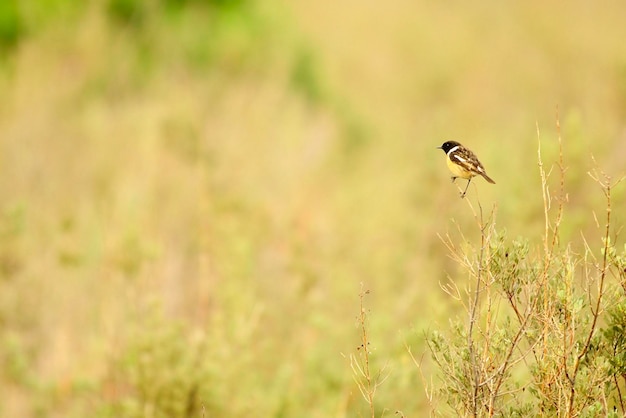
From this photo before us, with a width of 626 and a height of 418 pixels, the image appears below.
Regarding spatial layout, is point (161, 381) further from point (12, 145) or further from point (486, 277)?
point (12, 145)

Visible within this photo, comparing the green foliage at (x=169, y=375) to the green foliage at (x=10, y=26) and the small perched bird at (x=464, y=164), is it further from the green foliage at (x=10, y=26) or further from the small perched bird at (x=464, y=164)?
the green foliage at (x=10, y=26)

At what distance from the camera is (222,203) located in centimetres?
1452

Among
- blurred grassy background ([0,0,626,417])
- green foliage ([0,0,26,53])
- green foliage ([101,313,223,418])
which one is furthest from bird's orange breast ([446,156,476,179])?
green foliage ([0,0,26,53])

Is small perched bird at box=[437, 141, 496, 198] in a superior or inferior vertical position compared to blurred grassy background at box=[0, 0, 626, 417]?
inferior

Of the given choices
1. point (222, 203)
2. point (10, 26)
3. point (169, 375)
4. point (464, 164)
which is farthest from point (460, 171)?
point (10, 26)

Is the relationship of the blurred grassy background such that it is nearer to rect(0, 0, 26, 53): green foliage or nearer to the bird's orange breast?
rect(0, 0, 26, 53): green foliage

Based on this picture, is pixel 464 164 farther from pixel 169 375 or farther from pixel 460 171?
pixel 169 375

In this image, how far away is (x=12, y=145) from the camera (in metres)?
15.5

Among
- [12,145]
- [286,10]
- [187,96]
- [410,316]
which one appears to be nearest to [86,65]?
[187,96]

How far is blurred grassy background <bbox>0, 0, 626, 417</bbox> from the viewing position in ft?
32.0

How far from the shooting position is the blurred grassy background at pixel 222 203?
32.0 ft

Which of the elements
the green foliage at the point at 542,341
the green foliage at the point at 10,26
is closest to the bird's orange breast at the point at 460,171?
the green foliage at the point at 542,341

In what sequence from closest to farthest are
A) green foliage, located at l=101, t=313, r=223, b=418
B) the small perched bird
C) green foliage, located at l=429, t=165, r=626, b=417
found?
green foliage, located at l=429, t=165, r=626, b=417 → the small perched bird → green foliage, located at l=101, t=313, r=223, b=418

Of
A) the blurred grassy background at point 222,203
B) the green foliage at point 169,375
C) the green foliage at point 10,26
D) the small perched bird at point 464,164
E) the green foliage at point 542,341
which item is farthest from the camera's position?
the green foliage at point 10,26
